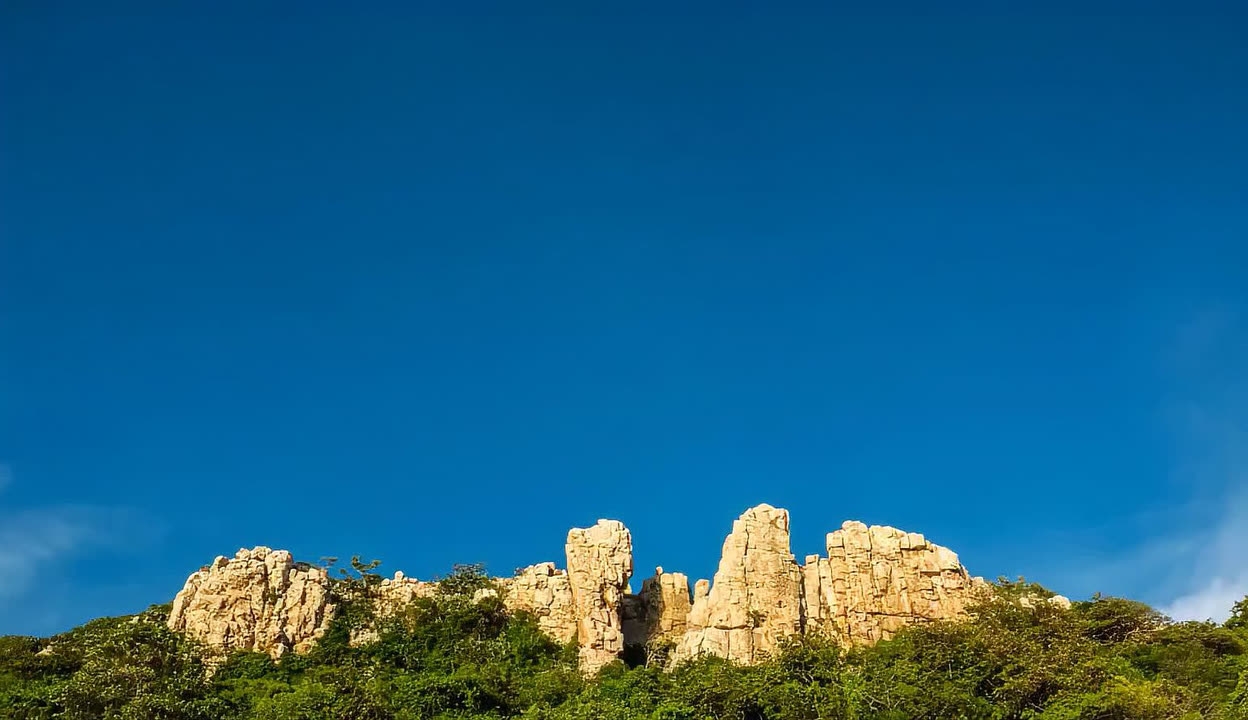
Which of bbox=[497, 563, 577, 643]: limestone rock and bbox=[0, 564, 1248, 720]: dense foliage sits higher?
bbox=[497, 563, 577, 643]: limestone rock

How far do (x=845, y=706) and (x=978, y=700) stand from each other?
572 cm

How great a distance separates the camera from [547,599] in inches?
2148

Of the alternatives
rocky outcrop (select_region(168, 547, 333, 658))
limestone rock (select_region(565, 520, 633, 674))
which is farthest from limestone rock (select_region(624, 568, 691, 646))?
rocky outcrop (select_region(168, 547, 333, 658))

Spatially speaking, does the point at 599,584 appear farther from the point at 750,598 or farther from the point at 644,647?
the point at 750,598

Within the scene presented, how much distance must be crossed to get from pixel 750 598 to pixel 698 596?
438 centimetres

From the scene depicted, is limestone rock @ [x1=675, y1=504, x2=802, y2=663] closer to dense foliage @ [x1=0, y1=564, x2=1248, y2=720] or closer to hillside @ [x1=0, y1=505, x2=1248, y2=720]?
hillside @ [x1=0, y1=505, x2=1248, y2=720]

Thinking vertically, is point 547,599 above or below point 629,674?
above

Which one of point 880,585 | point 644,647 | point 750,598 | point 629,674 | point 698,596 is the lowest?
point 629,674

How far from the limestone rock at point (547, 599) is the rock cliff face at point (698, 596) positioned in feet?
0.18

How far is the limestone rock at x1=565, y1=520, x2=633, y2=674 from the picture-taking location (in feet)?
170

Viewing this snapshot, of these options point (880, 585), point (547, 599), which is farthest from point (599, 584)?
point (880, 585)

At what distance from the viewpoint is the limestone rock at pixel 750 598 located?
167 ft

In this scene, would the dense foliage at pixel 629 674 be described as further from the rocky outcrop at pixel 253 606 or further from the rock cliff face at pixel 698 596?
the rock cliff face at pixel 698 596

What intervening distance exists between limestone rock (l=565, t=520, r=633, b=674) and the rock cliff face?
0.05 m
